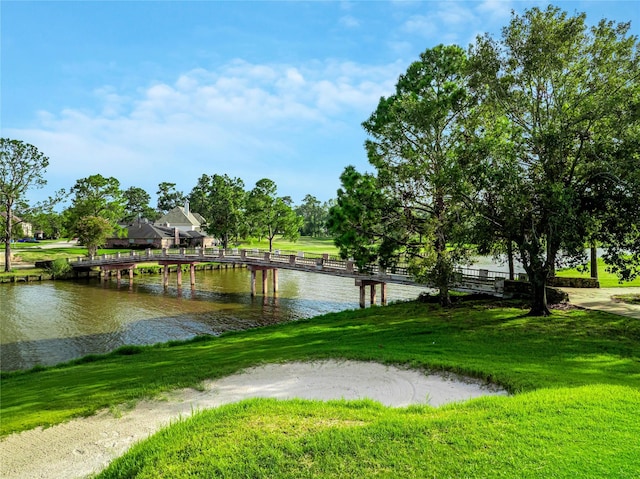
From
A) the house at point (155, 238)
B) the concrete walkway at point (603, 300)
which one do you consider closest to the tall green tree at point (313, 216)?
the house at point (155, 238)

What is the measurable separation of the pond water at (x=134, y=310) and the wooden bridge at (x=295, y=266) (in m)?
2.03

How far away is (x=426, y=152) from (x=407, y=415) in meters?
16.0

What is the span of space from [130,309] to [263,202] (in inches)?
1143

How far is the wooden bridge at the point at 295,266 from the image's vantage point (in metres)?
24.5

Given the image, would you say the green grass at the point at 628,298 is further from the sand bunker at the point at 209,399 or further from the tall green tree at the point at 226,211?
the tall green tree at the point at 226,211

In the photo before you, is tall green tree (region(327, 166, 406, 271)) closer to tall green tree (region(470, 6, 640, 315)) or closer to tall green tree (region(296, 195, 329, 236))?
tall green tree (region(470, 6, 640, 315))

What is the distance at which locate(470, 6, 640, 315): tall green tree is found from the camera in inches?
633

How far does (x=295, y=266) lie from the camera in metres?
34.7

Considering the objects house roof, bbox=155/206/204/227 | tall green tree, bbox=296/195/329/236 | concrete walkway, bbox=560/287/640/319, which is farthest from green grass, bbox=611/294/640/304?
tall green tree, bbox=296/195/329/236

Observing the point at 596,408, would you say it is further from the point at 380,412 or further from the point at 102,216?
the point at 102,216

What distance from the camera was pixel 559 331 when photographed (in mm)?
15328

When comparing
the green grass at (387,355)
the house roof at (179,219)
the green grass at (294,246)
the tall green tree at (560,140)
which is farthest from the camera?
the house roof at (179,219)

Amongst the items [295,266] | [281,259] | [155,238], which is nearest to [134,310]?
[281,259]

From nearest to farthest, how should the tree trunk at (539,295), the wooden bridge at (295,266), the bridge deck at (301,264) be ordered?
the tree trunk at (539,295) → the bridge deck at (301,264) → the wooden bridge at (295,266)
